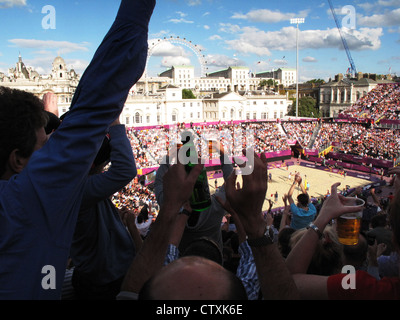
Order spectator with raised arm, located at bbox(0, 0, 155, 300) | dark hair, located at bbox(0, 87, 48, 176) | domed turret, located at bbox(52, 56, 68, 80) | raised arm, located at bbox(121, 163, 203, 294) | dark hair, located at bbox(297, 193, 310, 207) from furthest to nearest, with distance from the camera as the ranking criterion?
1. domed turret, located at bbox(52, 56, 68, 80)
2. dark hair, located at bbox(297, 193, 310, 207)
3. raised arm, located at bbox(121, 163, 203, 294)
4. dark hair, located at bbox(0, 87, 48, 176)
5. spectator with raised arm, located at bbox(0, 0, 155, 300)

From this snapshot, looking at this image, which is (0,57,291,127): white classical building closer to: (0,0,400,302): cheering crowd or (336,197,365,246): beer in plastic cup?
(0,0,400,302): cheering crowd

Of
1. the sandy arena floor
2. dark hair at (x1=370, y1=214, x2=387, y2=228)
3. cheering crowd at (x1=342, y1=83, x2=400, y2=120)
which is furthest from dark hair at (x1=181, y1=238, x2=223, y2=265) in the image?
cheering crowd at (x1=342, y1=83, x2=400, y2=120)

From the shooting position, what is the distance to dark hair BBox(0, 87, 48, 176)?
133 centimetres

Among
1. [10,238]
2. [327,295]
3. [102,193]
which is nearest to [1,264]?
[10,238]

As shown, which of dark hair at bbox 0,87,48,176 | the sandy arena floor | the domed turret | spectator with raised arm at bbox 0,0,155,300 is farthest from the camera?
the domed turret

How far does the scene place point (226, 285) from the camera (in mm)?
1321

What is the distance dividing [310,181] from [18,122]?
3086 cm

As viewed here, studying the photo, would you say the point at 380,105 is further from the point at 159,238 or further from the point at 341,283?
the point at 159,238

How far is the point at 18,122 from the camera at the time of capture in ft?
4.46

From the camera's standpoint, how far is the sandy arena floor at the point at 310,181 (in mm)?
25795

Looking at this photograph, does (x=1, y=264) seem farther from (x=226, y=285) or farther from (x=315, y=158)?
(x=315, y=158)

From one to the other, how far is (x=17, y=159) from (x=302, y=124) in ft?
169

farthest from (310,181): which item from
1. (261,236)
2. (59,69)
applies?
(59,69)

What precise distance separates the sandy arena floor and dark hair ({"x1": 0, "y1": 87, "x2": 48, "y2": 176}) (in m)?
23.5
